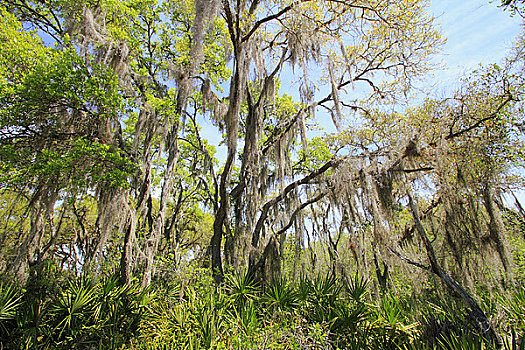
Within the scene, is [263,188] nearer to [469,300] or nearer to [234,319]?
[234,319]

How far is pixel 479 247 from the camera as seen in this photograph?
16.4 ft

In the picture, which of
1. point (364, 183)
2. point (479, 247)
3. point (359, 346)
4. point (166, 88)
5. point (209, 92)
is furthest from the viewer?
point (166, 88)

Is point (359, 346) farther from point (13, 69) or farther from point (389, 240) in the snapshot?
point (13, 69)

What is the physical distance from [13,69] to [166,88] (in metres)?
4.32

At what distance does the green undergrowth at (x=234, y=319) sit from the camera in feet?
14.7

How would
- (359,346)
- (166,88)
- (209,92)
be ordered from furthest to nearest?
(166,88) → (209,92) → (359,346)

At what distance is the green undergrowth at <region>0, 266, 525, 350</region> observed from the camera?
4.48m

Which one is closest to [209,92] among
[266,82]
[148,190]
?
[266,82]

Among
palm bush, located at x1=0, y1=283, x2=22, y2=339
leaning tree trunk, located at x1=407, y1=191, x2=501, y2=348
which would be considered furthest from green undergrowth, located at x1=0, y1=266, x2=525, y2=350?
leaning tree trunk, located at x1=407, y1=191, x2=501, y2=348

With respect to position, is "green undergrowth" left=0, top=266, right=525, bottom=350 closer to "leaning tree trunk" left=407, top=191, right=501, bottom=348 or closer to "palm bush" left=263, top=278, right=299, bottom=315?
"palm bush" left=263, top=278, right=299, bottom=315

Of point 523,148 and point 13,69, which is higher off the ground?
point 13,69

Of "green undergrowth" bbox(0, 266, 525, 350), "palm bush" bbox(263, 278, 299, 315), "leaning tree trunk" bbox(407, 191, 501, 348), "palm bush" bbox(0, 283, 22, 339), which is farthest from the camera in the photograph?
"palm bush" bbox(263, 278, 299, 315)

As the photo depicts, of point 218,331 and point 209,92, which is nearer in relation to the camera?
point 218,331

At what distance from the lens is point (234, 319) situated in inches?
210
